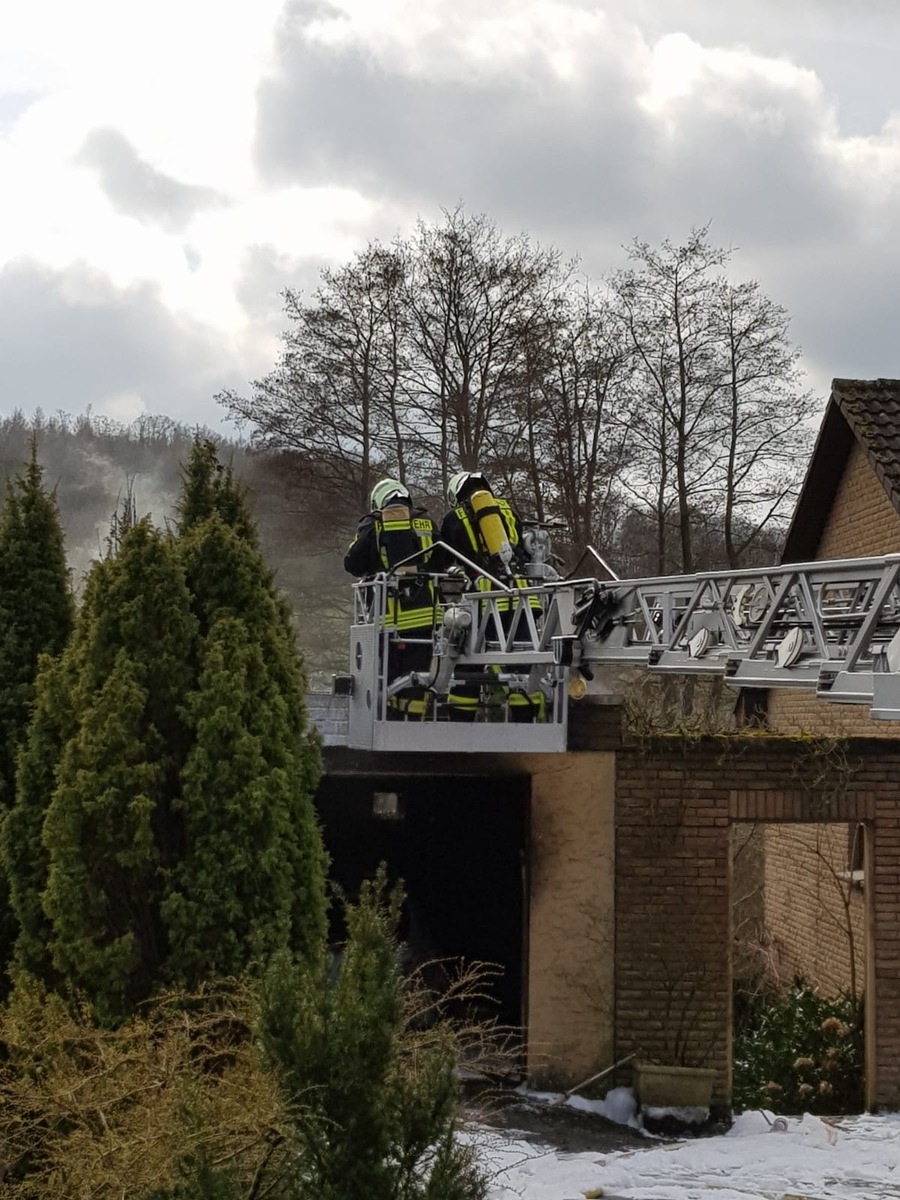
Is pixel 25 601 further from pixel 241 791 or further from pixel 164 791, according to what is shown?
pixel 241 791

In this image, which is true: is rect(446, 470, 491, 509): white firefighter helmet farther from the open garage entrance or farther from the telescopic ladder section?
the open garage entrance

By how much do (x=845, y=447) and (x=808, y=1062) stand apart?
5901 mm

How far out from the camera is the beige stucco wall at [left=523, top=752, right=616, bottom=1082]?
→ 1026 centimetres

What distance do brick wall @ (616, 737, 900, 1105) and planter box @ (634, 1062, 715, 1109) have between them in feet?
0.80

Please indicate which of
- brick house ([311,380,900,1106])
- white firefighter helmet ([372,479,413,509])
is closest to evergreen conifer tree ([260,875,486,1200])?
brick house ([311,380,900,1106])

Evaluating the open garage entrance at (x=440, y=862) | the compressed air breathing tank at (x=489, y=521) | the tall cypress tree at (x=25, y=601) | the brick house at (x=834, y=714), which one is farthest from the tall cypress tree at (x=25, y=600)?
the brick house at (x=834, y=714)

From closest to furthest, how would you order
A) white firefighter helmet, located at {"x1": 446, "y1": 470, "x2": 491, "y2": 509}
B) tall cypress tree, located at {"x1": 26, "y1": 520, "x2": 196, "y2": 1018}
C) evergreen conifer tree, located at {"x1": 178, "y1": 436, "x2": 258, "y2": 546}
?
tall cypress tree, located at {"x1": 26, "y1": 520, "x2": 196, "y2": 1018} < evergreen conifer tree, located at {"x1": 178, "y1": 436, "x2": 258, "y2": 546} < white firefighter helmet, located at {"x1": 446, "y1": 470, "x2": 491, "y2": 509}

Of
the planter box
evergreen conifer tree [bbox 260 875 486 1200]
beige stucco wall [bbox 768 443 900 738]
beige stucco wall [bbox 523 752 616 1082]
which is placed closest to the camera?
evergreen conifer tree [bbox 260 875 486 1200]

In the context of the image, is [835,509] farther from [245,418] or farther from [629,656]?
[245,418]

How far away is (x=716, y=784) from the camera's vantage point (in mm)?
10477

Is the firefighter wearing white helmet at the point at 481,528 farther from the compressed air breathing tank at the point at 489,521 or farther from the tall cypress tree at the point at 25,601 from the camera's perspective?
the tall cypress tree at the point at 25,601

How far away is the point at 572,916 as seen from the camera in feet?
34.1

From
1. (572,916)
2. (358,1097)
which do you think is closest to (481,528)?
(572,916)

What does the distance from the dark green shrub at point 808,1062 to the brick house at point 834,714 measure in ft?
1.40
